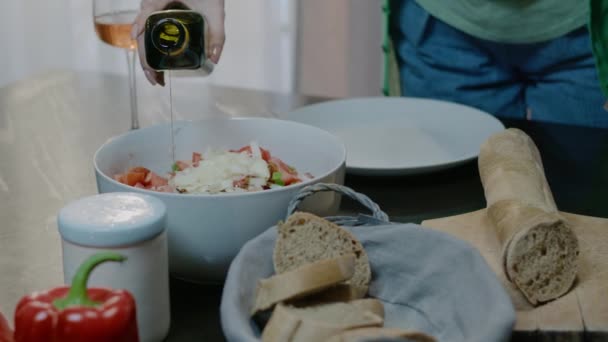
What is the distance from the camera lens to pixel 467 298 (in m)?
0.81

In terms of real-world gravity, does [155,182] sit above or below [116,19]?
below

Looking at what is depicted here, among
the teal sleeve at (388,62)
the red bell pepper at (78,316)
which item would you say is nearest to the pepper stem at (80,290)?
the red bell pepper at (78,316)

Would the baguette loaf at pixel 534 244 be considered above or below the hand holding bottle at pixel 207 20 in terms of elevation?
below

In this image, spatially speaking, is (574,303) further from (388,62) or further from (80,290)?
(388,62)

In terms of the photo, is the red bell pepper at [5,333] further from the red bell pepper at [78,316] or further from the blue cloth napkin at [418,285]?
the blue cloth napkin at [418,285]

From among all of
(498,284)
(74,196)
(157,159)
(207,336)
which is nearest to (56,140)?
(74,196)

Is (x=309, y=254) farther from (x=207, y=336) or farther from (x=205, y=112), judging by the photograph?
(x=205, y=112)

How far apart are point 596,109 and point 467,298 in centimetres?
101

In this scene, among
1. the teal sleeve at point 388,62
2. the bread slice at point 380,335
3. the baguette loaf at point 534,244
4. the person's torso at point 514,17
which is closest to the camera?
the bread slice at point 380,335

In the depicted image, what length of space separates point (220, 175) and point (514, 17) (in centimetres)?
83

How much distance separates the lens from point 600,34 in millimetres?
1502

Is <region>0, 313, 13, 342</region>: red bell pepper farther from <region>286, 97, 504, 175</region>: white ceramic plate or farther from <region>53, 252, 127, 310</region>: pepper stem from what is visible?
<region>286, 97, 504, 175</region>: white ceramic plate

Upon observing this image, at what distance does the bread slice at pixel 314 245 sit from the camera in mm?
871

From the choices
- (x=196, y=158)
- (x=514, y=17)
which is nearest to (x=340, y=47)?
(x=514, y=17)
